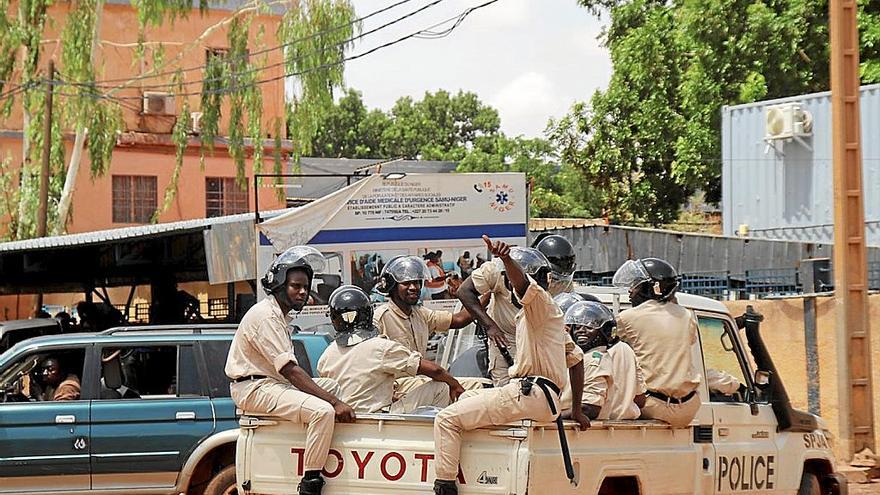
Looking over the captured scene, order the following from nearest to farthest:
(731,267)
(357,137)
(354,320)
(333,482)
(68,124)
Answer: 1. (333,482)
2. (354,320)
3. (731,267)
4. (68,124)
5. (357,137)

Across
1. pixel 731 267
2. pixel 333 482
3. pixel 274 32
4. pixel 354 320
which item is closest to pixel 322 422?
pixel 333 482

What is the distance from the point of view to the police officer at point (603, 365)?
7.14m

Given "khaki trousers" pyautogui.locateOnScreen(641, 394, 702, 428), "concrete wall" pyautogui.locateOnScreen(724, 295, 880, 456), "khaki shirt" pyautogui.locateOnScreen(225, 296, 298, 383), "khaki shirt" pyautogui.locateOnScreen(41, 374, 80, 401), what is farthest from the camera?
"concrete wall" pyautogui.locateOnScreen(724, 295, 880, 456)

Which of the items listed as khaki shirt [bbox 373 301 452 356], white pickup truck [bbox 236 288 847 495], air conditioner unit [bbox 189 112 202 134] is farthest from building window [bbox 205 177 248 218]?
khaki shirt [bbox 373 301 452 356]

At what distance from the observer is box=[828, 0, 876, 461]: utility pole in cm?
1297

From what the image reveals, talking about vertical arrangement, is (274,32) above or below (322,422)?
above

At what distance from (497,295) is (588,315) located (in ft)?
3.27

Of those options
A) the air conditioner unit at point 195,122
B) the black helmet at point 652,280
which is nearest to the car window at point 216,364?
the black helmet at point 652,280

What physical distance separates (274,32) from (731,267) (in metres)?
14.3

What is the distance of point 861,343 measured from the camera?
516 inches

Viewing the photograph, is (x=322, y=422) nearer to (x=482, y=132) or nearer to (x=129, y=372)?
(x=129, y=372)

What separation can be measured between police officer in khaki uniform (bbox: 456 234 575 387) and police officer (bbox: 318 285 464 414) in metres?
0.53

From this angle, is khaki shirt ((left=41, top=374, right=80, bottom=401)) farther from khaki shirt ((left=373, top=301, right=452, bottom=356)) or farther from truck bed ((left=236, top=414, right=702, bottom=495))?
truck bed ((left=236, top=414, right=702, bottom=495))

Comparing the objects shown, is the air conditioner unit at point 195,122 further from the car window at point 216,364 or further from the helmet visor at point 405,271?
the helmet visor at point 405,271
